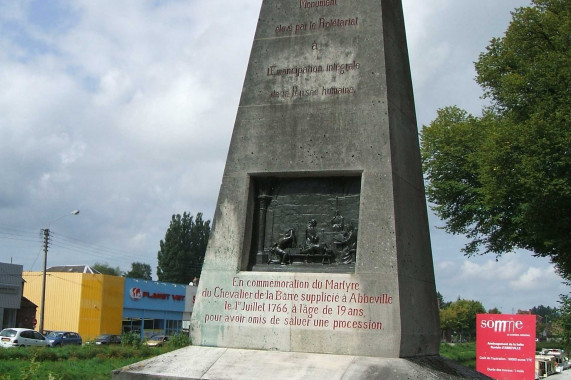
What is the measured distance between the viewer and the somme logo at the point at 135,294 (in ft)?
178

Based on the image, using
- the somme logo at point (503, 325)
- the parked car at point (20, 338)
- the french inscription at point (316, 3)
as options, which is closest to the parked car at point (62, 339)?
the parked car at point (20, 338)

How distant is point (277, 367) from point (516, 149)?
638 inches

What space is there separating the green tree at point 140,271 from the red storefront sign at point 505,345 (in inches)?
3935

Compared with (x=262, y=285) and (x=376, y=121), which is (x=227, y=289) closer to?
(x=262, y=285)

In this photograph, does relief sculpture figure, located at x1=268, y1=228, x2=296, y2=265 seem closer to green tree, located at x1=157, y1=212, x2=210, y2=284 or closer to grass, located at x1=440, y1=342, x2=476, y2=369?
grass, located at x1=440, y1=342, x2=476, y2=369

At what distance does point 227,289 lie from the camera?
9195mm

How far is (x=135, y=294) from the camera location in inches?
2154

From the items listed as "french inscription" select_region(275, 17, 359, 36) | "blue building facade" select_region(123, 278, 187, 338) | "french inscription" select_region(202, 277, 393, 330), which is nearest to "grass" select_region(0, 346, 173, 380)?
"french inscription" select_region(202, 277, 393, 330)

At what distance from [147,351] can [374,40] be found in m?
23.1

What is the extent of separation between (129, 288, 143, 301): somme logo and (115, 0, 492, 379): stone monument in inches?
1835

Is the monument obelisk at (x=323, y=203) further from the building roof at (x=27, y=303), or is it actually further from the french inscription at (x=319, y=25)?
the building roof at (x=27, y=303)

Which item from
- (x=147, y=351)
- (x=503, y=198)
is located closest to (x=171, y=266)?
(x=147, y=351)

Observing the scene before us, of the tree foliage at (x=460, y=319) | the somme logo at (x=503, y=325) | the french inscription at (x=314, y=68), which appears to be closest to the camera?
the french inscription at (x=314, y=68)

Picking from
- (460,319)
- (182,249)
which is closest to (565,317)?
(182,249)
